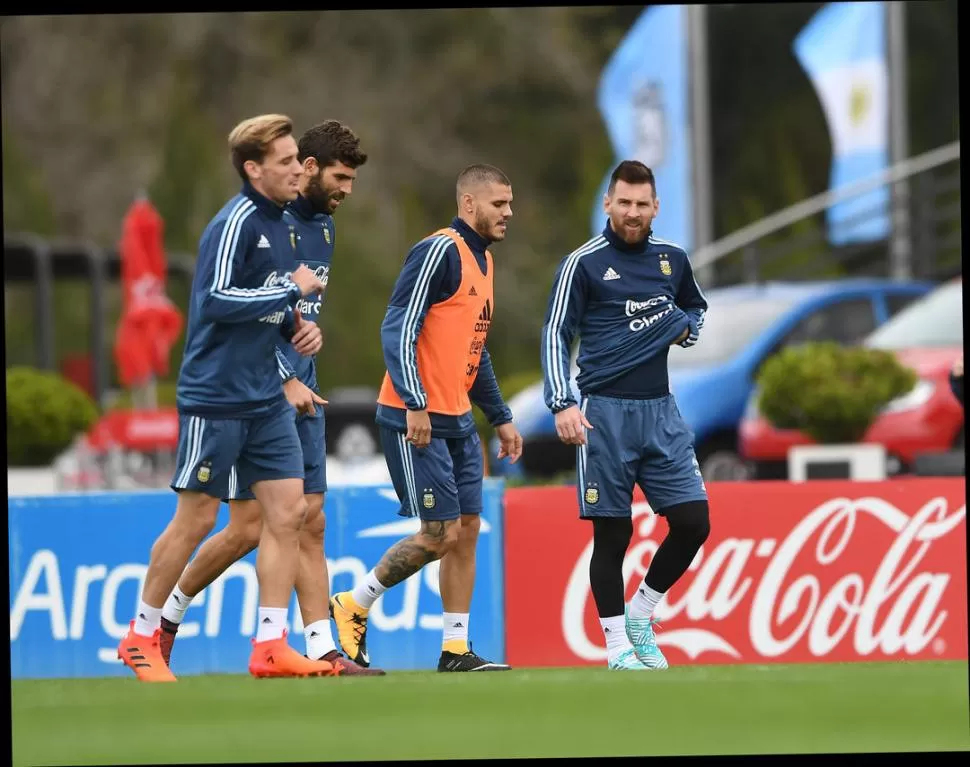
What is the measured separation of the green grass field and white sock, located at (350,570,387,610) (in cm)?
34

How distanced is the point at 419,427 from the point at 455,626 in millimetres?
799

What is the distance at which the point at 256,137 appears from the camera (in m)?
6.13

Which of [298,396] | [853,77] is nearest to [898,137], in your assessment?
[853,77]

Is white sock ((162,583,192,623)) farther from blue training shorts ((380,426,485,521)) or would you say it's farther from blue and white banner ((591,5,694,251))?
blue and white banner ((591,5,694,251))

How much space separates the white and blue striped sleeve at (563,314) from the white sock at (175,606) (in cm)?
138

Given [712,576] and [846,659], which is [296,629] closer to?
[712,576]

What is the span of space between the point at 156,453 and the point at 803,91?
15.5 meters

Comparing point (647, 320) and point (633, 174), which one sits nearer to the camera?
point (633, 174)

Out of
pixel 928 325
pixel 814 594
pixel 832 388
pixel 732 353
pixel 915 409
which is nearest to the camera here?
pixel 814 594

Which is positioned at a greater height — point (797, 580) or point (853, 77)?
point (853, 77)

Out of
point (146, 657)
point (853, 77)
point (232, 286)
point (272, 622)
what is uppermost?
point (853, 77)

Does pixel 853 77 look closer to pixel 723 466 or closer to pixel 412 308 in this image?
pixel 723 466

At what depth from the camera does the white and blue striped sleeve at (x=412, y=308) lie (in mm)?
6348

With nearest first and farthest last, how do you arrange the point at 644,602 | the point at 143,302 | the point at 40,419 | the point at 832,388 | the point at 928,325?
the point at 644,602 → the point at 832,388 → the point at 928,325 → the point at 40,419 → the point at 143,302
